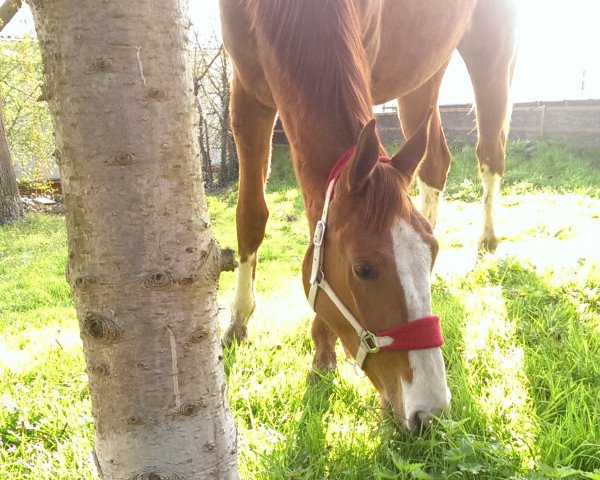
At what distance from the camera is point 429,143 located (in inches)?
171

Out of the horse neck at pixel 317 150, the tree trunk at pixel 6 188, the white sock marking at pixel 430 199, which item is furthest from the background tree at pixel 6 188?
the horse neck at pixel 317 150

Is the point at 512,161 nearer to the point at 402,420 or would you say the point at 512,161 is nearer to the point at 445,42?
the point at 445,42

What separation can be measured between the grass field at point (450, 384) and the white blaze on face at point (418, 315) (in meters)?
0.09

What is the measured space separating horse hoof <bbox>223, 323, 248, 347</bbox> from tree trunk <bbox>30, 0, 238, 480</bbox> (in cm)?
181

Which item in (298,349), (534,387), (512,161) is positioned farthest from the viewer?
(512,161)

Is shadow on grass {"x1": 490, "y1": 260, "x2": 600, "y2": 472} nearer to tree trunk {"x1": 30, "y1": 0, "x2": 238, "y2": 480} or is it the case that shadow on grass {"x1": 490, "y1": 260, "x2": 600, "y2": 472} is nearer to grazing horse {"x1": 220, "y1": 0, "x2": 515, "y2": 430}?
grazing horse {"x1": 220, "y1": 0, "x2": 515, "y2": 430}

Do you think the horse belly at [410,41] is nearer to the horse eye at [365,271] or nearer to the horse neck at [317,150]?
the horse neck at [317,150]

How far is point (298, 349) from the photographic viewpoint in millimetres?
2705

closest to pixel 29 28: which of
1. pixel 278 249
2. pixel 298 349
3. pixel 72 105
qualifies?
pixel 278 249

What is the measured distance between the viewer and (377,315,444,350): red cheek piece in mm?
1614

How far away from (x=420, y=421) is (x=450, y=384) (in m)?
0.51

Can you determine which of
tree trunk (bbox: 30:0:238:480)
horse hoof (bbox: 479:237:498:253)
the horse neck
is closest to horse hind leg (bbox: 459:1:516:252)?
horse hoof (bbox: 479:237:498:253)

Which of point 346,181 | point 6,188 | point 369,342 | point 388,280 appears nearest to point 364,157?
point 346,181

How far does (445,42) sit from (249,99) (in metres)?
1.68
